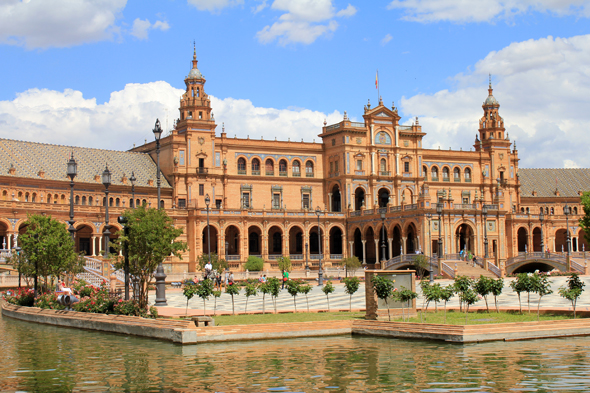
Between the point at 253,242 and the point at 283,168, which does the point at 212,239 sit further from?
the point at 283,168

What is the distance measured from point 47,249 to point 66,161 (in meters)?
44.0

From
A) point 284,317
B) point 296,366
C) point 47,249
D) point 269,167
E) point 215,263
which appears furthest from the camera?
point 269,167

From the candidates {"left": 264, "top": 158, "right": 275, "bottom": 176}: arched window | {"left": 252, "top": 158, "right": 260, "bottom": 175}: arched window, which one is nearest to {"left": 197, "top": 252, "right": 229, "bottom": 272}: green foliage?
{"left": 252, "top": 158, "right": 260, "bottom": 175}: arched window

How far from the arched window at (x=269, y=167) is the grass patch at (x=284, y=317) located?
2190 inches

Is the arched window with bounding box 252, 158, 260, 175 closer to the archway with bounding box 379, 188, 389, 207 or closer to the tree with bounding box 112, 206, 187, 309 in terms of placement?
the archway with bounding box 379, 188, 389, 207

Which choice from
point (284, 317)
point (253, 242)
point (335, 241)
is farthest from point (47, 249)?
point (335, 241)

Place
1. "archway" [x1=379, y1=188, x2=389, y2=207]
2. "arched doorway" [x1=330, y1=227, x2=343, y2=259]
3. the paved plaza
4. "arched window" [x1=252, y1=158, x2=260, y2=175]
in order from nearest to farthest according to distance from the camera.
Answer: the paved plaza < "arched window" [x1=252, y1=158, x2=260, y2=175] < "arched doorway" [x1=330, y1=227, x2=343, y2=259] < "archway" [x1=379, y1=188, x2=389, y2=207]

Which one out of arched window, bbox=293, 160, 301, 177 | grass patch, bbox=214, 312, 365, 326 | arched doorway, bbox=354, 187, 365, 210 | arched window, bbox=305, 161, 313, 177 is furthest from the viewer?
arched window, bbox=305, 161, 313, 177

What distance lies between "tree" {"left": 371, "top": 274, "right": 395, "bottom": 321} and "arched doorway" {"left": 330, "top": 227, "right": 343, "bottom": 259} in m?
59.8

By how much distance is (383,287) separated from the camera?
26.2 meters

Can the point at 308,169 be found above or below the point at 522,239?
above

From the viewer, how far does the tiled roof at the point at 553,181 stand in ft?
337

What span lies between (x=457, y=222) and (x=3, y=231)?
4255 cm

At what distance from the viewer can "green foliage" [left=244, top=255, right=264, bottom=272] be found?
71.9 metres
